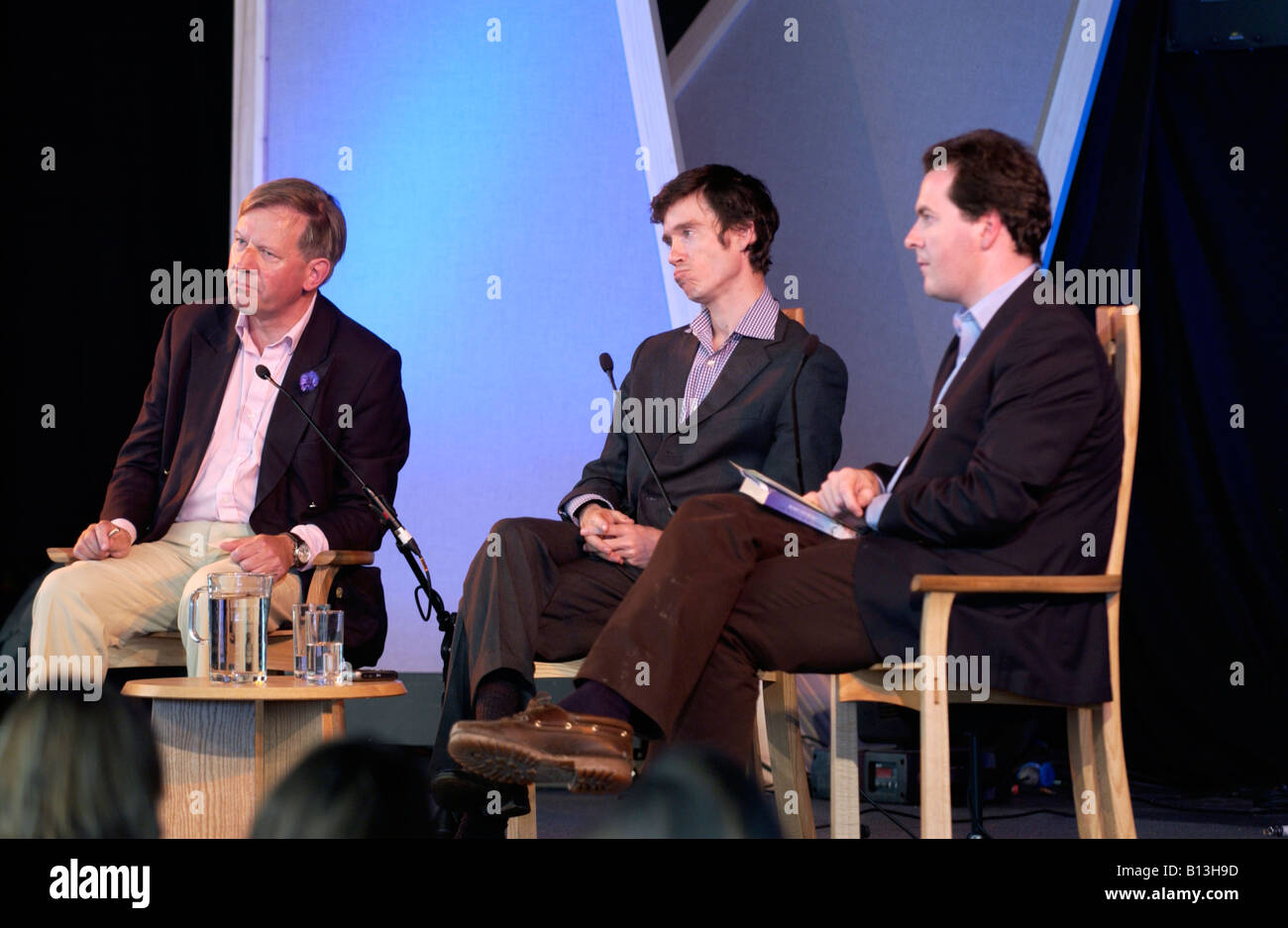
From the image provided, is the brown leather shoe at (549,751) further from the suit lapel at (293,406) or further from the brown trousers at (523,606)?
the suit lapel at (293,406)

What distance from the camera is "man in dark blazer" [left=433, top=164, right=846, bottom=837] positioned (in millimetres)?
2486

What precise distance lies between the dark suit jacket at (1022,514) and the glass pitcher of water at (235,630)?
3.65ft

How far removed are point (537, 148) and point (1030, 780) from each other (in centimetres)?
238

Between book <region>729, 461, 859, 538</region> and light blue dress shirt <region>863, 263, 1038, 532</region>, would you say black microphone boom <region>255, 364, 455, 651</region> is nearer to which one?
book <region>729, 461, 859, 538</region>

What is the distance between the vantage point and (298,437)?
10.2 ft

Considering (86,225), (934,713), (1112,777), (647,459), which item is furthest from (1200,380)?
(86,225)

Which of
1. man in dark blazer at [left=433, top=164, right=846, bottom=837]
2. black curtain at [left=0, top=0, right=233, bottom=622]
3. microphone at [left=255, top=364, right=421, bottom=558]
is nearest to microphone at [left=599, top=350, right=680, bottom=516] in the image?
man in dark blazer at [left=433, top=164, right=846, bottom=837]

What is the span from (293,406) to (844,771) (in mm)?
1571

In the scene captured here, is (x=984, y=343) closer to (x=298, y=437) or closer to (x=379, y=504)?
(x=379, y=504)

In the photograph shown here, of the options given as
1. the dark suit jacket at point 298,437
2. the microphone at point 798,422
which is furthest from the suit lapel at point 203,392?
the microphone at point 798,422

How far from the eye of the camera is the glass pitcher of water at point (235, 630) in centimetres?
244

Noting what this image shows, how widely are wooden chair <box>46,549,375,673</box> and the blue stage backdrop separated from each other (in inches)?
44.1

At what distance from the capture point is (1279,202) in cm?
383
